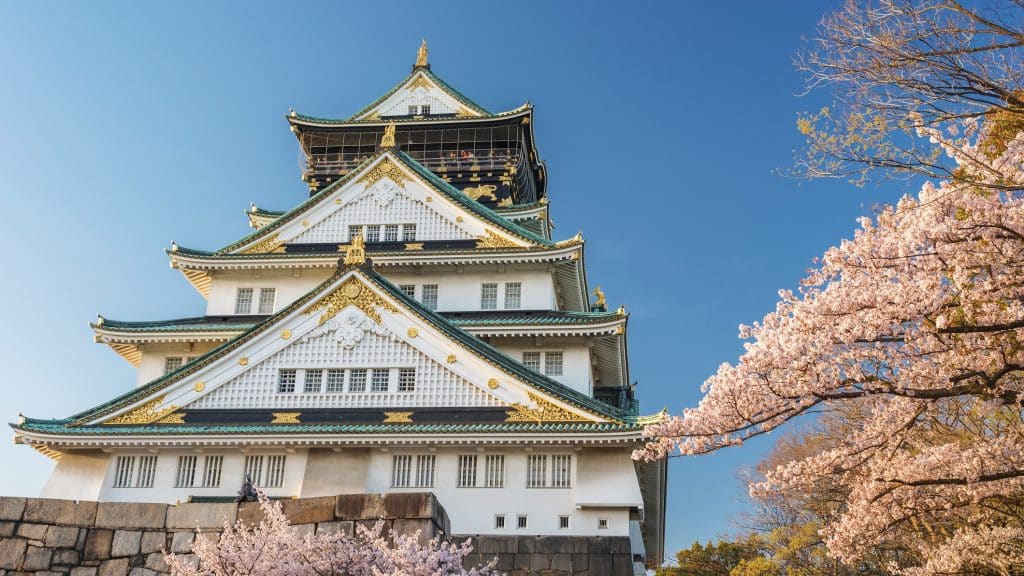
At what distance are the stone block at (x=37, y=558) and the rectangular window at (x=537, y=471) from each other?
39.6 feet

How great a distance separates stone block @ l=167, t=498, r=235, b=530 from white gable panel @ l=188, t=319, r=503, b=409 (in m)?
10.1

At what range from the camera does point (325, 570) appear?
1327 cm

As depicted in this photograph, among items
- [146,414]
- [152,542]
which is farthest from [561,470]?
[152,542]

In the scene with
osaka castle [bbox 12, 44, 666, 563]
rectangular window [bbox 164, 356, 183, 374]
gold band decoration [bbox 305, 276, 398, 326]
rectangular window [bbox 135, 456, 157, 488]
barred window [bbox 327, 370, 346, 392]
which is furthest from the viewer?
rectangular window [bbox 164, 356, 183, 374]

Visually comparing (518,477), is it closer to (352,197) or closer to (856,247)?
(856,247)

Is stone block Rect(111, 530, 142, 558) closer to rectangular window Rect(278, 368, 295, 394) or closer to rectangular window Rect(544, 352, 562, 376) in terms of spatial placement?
rectangular window Rect(278, 368, 295, 394)

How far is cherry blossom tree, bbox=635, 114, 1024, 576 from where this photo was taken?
1360 centimetres

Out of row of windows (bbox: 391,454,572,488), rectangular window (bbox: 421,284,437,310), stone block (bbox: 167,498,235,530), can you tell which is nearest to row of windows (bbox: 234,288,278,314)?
rectangular window (bbox: 421,284,437,310)

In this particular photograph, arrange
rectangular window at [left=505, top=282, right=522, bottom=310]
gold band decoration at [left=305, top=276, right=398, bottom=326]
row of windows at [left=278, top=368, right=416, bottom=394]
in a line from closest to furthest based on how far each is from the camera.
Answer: row of windows at [left=278, top=368, right=416, bottom=394], gold band decoration at [left=305, top=276, right=398, bottom=326], rectangular window at [left=505, top=282, right=522, bottom=310]

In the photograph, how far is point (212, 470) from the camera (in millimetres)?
25328

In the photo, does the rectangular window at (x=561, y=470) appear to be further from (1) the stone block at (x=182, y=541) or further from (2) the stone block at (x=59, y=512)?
(2) the stone block at (x=59, y=512)

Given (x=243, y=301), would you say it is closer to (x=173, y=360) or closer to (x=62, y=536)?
(x=173, y=360)

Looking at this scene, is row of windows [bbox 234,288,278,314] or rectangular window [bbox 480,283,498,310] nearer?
rectangular window [bbox 480,283,498,310]

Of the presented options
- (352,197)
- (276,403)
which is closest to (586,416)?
(276,403)
